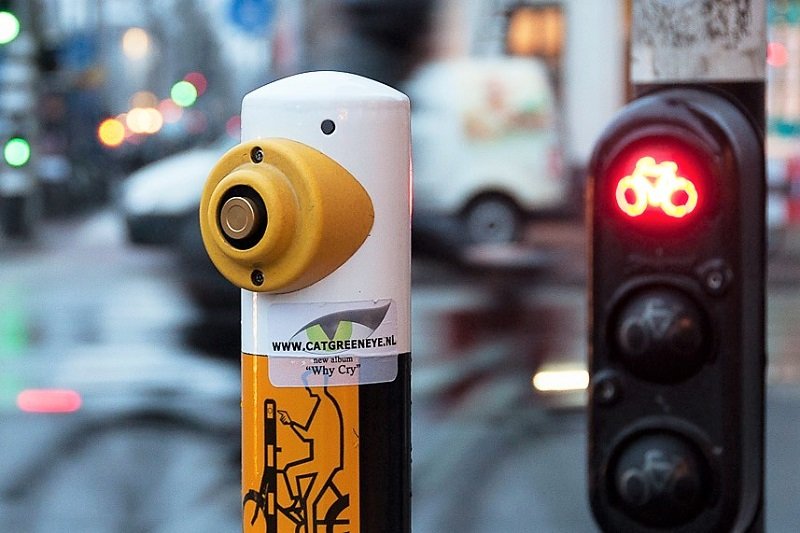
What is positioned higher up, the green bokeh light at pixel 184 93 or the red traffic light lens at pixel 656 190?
the green bokeh light at pixel 184 93

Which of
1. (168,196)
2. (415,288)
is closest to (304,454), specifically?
(415,288)

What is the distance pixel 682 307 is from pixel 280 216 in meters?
0.68

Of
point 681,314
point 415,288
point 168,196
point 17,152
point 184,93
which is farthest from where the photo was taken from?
point 184,93

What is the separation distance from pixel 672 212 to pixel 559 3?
17098mm

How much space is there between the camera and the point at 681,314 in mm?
Answer: 2404

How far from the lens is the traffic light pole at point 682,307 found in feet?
7.83

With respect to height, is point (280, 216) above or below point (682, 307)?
above

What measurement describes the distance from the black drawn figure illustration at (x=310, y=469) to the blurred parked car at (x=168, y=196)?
45.0 ft

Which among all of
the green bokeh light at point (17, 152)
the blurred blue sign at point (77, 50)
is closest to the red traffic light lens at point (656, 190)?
Result: the green bokeh light at point (17, 152)

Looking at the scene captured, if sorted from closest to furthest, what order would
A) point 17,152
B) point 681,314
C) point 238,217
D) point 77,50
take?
point 681,314 → point 238,217 → point 17,152 → point 77,50

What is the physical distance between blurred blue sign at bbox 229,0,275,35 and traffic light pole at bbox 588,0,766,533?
14.4 metres

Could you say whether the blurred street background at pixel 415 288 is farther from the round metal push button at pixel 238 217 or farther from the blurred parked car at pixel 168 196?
the round metal push button at pixel 238 217

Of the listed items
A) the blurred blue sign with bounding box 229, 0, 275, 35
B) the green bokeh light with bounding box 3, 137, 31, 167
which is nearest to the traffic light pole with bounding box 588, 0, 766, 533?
the green bokeh light with bounding box 3, 137, 31, 167

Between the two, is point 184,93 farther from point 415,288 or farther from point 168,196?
point 415,288
